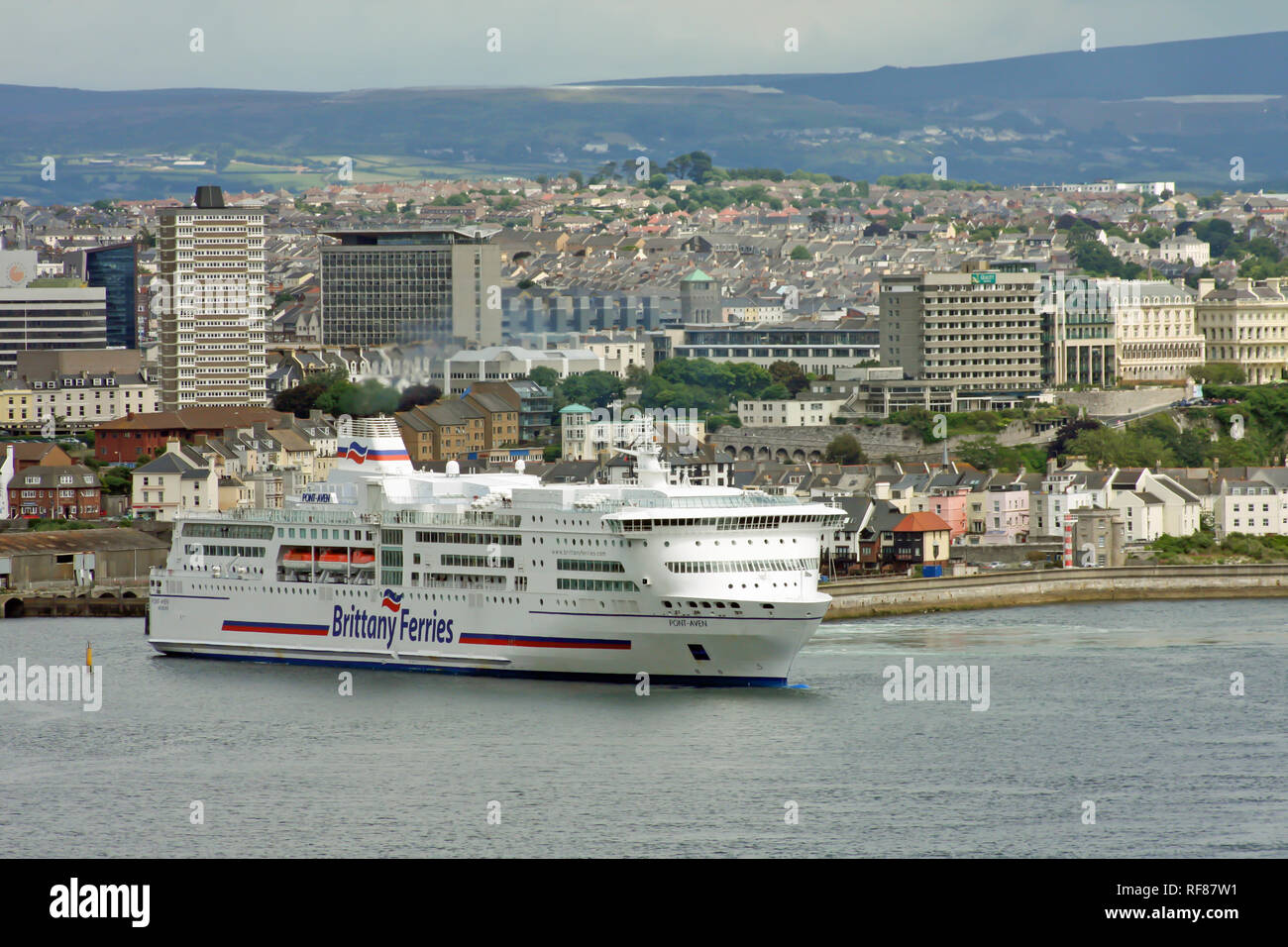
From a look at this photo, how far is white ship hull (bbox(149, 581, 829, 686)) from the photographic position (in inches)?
1379

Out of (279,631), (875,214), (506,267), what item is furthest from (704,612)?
(875,214)

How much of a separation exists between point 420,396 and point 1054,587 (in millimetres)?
23189

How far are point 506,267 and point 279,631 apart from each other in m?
73.8

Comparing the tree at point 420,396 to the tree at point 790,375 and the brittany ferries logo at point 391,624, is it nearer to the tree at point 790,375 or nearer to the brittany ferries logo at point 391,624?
the tree at point 790,375

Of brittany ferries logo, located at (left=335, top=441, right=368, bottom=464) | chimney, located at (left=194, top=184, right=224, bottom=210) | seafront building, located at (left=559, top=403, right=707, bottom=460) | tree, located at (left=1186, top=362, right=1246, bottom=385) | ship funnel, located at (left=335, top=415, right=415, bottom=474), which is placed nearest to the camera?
ship funnel, located at (left=335, top=415, right=415, bottom=474)

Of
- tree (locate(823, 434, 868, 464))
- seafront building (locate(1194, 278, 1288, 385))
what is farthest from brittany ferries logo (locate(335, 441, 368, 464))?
seafront building (locate(1194, 278, 1288, 385))

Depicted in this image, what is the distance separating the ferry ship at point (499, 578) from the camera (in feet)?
116

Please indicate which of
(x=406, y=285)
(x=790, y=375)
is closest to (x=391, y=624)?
(x=790, y=375)

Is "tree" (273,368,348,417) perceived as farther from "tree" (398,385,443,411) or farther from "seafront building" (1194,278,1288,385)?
"seafront building" (1194,278,1288,385)

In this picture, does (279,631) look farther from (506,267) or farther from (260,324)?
(506,267)

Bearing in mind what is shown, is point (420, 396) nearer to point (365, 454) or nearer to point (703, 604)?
point (365, 454)

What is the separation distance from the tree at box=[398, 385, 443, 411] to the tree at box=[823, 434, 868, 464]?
11.1m

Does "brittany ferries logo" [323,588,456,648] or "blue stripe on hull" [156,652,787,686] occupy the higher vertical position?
"brittany ferries logo" [323,588,456,648]

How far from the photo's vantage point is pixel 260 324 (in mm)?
86000
